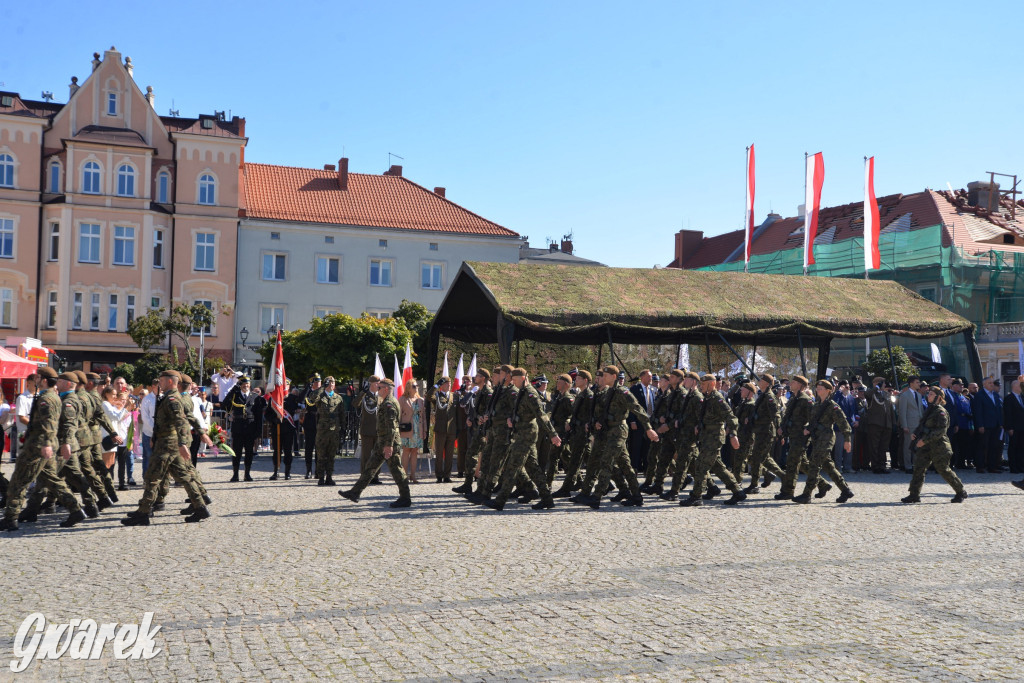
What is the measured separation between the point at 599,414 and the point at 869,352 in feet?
117

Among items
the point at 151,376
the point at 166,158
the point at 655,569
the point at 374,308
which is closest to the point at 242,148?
the point at 166,158

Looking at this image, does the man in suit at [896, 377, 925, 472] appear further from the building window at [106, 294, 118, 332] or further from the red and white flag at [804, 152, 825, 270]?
the building window at [106, 294, 118, 332]

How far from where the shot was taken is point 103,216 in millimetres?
47125

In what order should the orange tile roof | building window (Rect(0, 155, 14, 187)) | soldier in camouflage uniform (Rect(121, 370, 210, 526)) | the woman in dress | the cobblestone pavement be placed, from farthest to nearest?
the orange tile roof
building window (Rect(0, 155, 14, 187))
the woman in dress
soldier in camouflage uniform (Rect(121, 370, 210, 526))
the cobblestone pavement

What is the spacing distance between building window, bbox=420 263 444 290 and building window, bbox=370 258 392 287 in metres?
1.86

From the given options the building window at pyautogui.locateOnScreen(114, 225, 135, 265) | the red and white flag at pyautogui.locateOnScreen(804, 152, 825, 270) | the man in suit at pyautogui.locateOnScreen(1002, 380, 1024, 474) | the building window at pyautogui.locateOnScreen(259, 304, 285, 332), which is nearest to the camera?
the man in suit at pyautogui.locateOnScreen(1002, 380, 1024, 474)

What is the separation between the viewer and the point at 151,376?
39562 millimetres

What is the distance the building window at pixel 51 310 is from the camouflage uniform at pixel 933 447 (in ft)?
140

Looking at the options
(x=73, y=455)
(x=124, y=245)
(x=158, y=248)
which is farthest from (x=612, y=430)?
(x=158, y=248)

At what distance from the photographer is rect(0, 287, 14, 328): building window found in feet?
152

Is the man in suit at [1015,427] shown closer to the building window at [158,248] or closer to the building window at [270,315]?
the building window at [270,315]

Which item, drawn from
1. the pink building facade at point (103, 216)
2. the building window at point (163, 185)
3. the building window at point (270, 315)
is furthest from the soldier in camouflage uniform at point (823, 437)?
the building window at point (163, 185)

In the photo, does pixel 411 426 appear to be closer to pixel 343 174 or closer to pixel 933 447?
pixel 933 447

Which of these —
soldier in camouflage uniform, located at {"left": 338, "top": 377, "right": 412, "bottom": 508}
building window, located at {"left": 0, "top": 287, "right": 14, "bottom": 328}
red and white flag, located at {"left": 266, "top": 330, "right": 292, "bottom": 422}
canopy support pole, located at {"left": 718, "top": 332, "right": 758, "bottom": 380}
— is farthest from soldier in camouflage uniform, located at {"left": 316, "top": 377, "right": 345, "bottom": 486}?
building window, located at {"left": 0, "top": 287, "right": 14, "bottom": 328}
